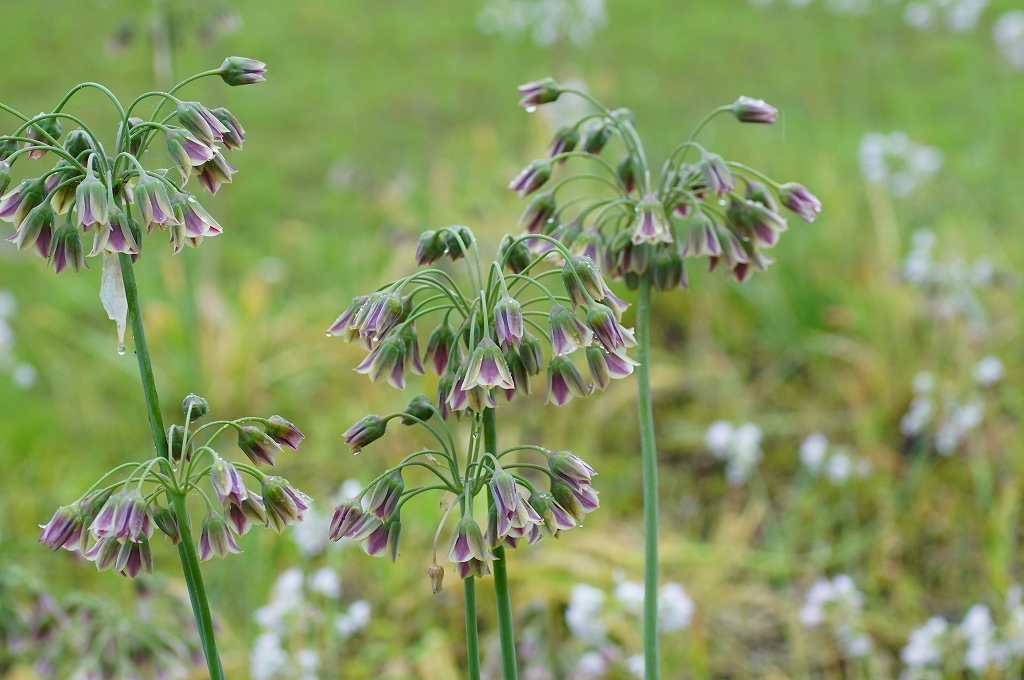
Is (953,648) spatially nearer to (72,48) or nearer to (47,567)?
(47,567)

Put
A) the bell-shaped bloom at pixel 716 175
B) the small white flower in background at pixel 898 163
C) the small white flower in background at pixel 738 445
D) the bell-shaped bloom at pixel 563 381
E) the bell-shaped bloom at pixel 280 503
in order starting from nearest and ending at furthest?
the bell-shaped bloom at pixel 280 503 < the bell-shaped bloom at pixel 563 381 < the bell-shaped bloom at pixel 716 175 < the small white flower in background at pixel 738 445 < the small white flower in background at pixel 898 163

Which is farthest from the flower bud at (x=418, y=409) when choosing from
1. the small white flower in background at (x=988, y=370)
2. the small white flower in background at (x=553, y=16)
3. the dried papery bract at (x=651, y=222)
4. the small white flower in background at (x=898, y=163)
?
the small white flower in background at (x=553, y=16)

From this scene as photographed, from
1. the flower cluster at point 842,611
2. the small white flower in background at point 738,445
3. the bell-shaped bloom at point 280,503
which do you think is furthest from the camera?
the small white flower in background at point 738,445

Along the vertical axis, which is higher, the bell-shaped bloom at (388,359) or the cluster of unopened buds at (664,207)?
the cluster of unopened buds at (664,207)

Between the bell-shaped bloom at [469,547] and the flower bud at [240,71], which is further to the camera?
the flower bud at [240,71]

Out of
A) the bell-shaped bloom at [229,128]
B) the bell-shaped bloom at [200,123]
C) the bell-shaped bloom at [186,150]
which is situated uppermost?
the bell-shaped bloom at [229,128]

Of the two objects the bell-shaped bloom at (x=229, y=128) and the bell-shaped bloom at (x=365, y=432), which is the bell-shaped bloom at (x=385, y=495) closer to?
the bell-shaped bloom at (x=365, y=432)

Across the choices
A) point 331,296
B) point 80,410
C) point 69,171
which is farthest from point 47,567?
point 69,171
